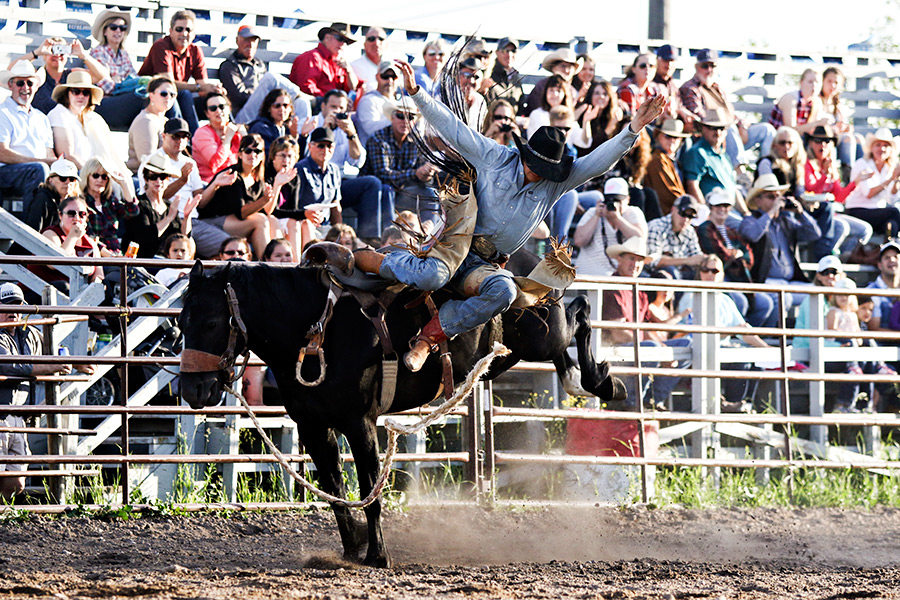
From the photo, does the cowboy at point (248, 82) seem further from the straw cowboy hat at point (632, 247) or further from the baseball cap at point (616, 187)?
the straw cowboy hat at point (632, 247)

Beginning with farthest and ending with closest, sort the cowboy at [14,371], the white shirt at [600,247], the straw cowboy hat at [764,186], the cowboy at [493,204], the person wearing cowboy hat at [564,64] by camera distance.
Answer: the straw cowboy hat at [764,186] < the person wearing cowboy hat at [564,64] < the white shirt at [600,247] < the cowboy at [14,371] < the cowboy at [493,204]

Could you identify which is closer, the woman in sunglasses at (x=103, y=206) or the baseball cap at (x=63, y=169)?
the baseball cap at (x=63, y=169)

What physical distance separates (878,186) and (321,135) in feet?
23.1

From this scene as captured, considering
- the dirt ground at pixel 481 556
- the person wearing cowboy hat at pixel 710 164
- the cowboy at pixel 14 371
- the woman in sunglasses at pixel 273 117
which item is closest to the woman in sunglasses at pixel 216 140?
the woman in sunglasses at pixel 273 117

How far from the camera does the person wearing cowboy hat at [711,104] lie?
13.6 m

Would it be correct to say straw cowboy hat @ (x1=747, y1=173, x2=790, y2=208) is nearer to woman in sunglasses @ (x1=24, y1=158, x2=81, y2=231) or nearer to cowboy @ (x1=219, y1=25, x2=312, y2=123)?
cowboy @ (x1=219, y1=25, x2=312, y2=123)

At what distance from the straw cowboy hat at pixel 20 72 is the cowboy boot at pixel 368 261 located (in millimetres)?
4687

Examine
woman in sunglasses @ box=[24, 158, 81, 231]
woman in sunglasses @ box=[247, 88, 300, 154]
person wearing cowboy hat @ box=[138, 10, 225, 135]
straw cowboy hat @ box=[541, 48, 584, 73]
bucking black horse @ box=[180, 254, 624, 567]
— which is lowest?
bucking black horse @ box=[180, 254, 624, 567]

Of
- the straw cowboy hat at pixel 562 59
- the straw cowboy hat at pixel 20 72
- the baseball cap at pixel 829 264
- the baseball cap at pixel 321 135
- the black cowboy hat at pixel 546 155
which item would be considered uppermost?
the straw cowboy hat at pixel 562 59

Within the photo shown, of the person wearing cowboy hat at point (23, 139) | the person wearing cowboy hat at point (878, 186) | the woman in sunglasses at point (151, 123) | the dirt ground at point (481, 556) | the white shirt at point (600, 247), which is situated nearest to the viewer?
the dirt ground at point (481, 556)

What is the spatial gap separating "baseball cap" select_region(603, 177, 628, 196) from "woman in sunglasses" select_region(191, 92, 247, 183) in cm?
333

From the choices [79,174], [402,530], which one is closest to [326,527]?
[402,530]

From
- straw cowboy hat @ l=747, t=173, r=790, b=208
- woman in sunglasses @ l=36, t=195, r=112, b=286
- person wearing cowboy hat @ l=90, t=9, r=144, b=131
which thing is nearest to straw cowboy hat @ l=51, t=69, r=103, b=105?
person wearing cowboy hat @ l=90, t=9, r=144, b=131

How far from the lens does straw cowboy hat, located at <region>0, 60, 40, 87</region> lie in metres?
9.69
